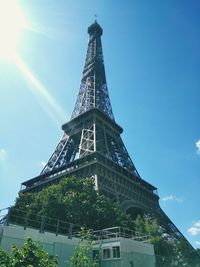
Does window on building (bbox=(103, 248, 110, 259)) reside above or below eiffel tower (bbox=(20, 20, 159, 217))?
below

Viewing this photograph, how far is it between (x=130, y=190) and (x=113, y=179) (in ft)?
18.2

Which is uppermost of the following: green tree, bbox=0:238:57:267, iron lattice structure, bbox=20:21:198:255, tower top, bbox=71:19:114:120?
tower top, bbox=71:19:114:120

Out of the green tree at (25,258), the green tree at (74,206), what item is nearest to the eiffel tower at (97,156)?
the green tree at (74,206)

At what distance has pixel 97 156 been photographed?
47719 millimetres

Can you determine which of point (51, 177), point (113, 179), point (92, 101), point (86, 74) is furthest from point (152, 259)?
point (86, 74)

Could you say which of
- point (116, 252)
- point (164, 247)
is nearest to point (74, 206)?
point (164, 247)

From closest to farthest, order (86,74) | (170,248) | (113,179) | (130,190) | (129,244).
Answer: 1. (129,244)
2. (170,248)
3. (113,179)
4. (130,190)
5. (86,74)

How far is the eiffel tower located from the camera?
155 feet

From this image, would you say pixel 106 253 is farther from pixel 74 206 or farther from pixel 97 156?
pixel 97 156

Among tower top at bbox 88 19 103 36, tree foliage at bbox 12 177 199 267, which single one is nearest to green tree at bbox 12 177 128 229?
tree foliage at bbox 12 177 199 267

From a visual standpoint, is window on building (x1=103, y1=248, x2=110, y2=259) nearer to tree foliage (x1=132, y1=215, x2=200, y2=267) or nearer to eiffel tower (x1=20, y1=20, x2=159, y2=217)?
tree foliage (x1=132, y1=215, x2=200, y2=267)

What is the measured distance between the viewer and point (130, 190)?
5188 cm

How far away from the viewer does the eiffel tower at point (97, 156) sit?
4735 centimetres

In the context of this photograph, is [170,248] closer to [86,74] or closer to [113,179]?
[113,179]
